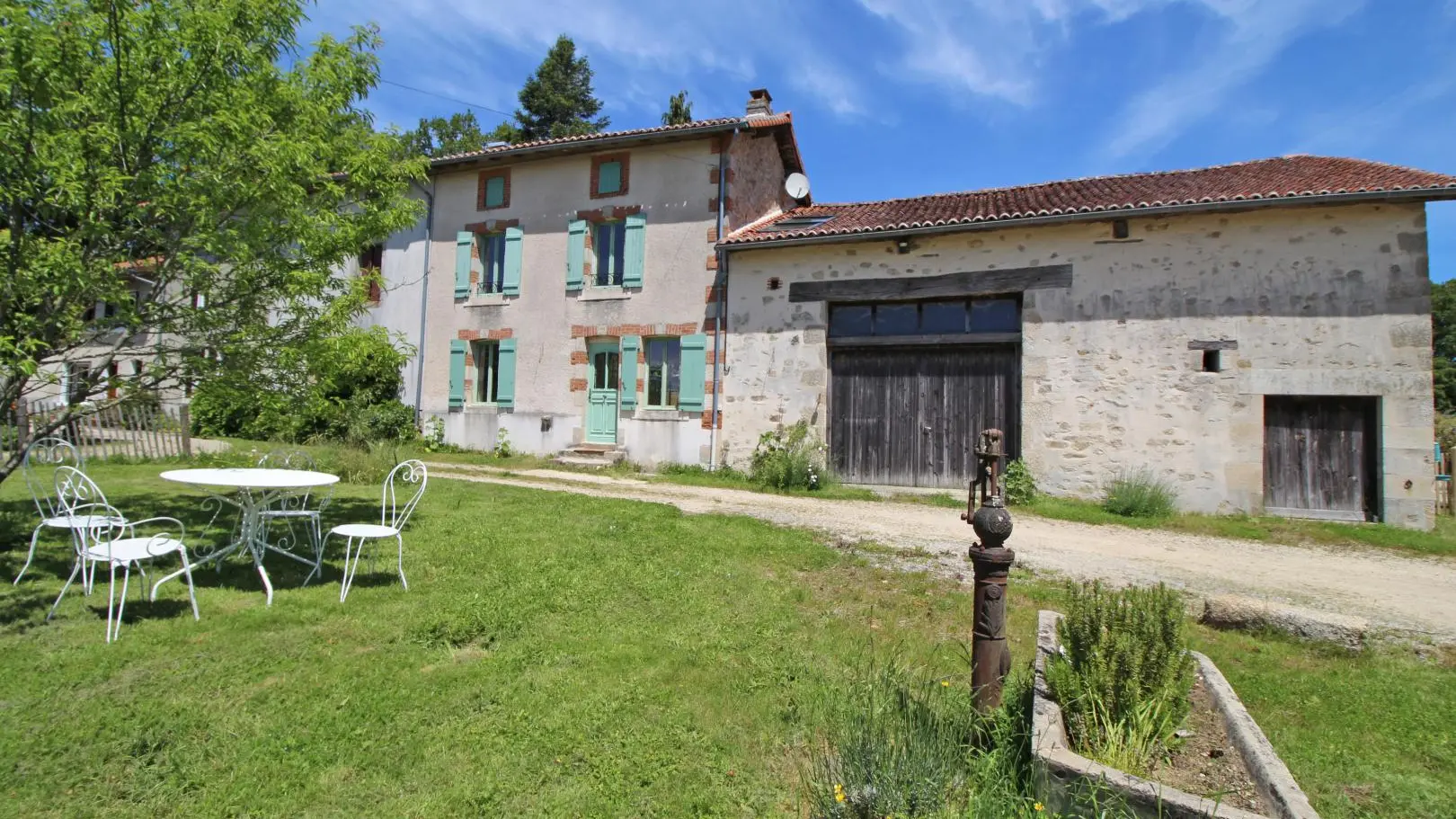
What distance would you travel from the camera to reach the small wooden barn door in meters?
8.91

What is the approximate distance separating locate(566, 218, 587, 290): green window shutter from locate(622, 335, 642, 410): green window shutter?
1.67 metres

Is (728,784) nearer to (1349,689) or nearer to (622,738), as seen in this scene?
(622,738)

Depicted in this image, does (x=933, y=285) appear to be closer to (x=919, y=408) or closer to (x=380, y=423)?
(x=919, y=408)

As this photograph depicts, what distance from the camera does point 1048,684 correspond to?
8.55ft

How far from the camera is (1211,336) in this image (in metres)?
9.29

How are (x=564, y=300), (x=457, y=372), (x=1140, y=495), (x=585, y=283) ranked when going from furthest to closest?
1. (x=457, y=372)
2. (x=564, y=300)
3. (x=585, y=283)
4. (x=1140, y=495)

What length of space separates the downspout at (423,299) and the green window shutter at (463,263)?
78 centimetres

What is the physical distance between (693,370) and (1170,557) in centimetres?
790

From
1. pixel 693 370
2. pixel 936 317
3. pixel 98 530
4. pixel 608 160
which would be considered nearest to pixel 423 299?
pixel 608 160

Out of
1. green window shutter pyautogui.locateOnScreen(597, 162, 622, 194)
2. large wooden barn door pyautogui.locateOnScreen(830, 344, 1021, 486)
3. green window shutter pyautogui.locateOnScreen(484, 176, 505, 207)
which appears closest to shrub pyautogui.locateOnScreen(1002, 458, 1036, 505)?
large wooden barn door pyautogui.locateOnScreen(830, 344, 1021, 486)

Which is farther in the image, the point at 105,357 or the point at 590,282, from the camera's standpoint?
the point at 590,282

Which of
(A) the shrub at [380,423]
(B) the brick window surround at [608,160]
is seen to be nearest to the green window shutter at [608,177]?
(B) the brick window surround at [608,160]

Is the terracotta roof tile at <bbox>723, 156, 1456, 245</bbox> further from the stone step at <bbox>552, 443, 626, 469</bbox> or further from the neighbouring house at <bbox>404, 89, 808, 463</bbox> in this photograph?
the stone step at <bbox>552, 443, 626, 469</bbox>

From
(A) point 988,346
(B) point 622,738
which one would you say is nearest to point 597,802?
(B) point 622,738
